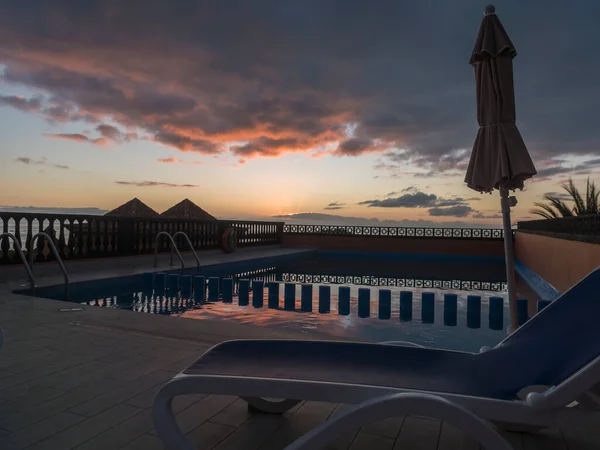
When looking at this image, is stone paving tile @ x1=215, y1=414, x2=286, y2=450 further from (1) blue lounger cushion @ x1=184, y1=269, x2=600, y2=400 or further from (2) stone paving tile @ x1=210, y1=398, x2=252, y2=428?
(1) blue lounger cushion @ x1=184, y1=269, x2=600, y2=400

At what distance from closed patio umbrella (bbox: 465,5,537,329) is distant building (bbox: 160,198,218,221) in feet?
58.5

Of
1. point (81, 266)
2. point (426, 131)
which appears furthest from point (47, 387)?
point (426, 131)

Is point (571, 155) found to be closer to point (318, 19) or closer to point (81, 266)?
point (318, 19)

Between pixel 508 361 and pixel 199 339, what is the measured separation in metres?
2.85

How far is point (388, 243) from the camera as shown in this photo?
2152cm

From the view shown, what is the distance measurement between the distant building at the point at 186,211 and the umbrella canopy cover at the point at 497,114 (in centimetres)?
1783

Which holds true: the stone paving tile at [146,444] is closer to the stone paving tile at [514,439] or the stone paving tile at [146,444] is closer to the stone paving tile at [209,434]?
the stone paving tile at [209,434]

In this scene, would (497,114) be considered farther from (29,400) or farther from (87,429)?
(29,400)

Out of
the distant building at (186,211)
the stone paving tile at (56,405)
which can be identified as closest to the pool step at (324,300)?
the stone paving tile at (56,405)

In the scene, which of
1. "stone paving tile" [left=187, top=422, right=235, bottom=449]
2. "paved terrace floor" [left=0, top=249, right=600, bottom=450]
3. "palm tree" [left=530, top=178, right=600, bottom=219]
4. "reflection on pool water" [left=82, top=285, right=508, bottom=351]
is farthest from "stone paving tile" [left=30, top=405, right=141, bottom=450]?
"palm tree" [left=530, top=178, right=600, bottom=219]

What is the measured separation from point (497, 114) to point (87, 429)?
4198 mm

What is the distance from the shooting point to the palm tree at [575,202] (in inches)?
681

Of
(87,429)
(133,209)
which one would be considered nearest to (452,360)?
(87,429)

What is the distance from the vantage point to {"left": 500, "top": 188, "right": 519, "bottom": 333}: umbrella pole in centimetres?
404
